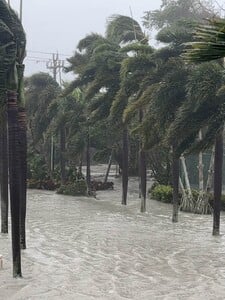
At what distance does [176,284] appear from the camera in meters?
8.59

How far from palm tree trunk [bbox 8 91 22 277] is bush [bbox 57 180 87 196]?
16493mm

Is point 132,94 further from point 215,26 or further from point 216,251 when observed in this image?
point 215,26

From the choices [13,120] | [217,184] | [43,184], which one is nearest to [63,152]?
[43,184]

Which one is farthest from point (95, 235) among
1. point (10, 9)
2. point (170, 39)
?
point (10, 9)

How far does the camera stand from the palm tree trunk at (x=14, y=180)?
8.52 meters

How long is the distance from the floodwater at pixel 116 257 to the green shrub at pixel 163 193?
91.1 inches

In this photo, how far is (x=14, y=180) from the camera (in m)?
8.60

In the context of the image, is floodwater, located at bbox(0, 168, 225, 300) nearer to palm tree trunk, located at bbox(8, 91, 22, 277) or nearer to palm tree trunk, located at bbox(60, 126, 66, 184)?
palm tree trunk, located at bbox(8, 91, 22, 277)

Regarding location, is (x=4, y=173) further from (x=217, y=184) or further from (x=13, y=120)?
(x=217, y=184)

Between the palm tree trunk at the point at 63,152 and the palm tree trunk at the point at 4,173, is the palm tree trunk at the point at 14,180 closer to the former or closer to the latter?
the palm tree trunk at the point at 4,173

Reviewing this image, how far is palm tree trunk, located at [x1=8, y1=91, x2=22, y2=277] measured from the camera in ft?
28.0

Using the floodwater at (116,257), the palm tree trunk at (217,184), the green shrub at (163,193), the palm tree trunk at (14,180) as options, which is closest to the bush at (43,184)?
the green shrub at (163,193)

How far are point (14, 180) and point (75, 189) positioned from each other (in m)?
16.8

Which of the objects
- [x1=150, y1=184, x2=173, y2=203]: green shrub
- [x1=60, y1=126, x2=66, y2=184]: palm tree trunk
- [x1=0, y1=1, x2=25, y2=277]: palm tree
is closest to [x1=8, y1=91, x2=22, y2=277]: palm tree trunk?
[x1=0, y1=1, x2=25, y2=277]: palm tree
